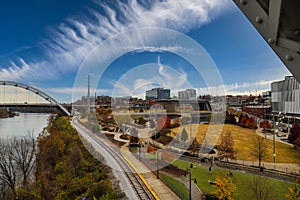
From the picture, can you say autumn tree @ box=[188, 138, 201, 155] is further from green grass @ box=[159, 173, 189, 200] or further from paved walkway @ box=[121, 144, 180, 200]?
green grass @ box=[159, 173, 189, 200]

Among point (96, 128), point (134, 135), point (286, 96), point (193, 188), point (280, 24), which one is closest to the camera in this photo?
point (280, 24)

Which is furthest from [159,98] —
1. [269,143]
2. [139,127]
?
[269,143]

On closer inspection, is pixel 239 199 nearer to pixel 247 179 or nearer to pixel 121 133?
pixel 247 179

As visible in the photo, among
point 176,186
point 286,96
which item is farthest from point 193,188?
point 286,96

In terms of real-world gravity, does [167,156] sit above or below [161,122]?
below

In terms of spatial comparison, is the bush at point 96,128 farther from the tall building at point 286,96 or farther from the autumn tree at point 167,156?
the tall building at point 286,96

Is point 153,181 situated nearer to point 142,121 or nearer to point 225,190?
point 225,190
